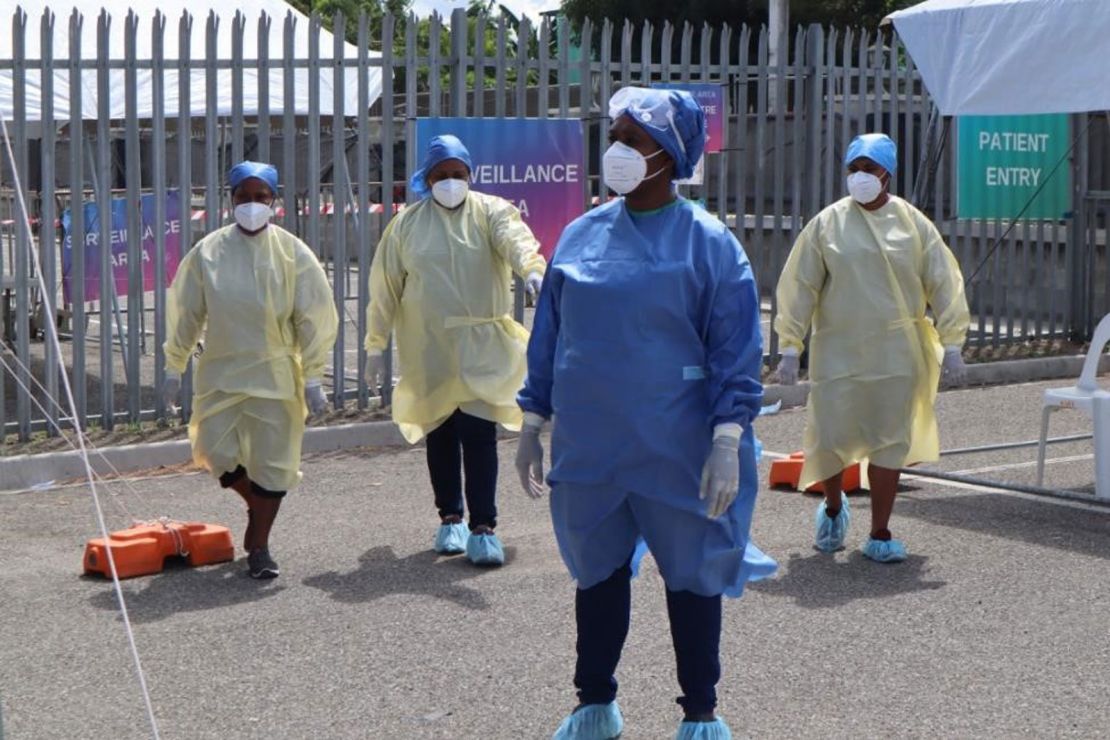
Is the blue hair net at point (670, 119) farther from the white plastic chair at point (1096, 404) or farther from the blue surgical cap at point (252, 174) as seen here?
the white plastic chair at point (1096, 404)

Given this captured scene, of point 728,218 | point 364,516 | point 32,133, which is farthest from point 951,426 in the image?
point 32,133

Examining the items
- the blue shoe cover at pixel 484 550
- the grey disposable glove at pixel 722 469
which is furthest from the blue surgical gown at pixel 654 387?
the blue shoe cover at pixel 484 550

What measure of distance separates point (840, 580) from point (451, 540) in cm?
166

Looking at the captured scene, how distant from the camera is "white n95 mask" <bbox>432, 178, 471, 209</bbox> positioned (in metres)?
7.58

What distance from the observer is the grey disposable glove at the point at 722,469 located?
15.0ft

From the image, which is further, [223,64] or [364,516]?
[223,64]

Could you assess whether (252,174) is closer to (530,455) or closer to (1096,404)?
(530,455)

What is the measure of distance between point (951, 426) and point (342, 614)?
5.90 meters

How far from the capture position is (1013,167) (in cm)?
1423

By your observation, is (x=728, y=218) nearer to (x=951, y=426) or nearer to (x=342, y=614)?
(x=951, y=426)

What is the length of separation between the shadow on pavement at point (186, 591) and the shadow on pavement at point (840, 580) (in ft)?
6.49

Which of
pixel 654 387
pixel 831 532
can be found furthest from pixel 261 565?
pixel 654 387

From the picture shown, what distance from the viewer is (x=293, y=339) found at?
24.2 ft

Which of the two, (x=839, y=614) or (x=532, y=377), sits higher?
(x=532, y=377)
